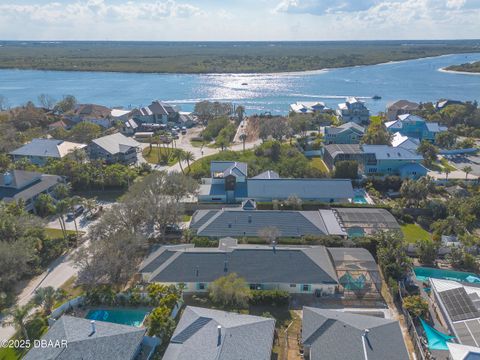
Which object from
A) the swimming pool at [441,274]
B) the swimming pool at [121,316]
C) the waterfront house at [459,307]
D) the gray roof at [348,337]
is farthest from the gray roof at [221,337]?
the swimming pool at [441,274]

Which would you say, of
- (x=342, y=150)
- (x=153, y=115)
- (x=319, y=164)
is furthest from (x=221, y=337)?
(x=153, y=115)

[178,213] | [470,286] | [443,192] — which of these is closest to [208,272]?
[178,213]

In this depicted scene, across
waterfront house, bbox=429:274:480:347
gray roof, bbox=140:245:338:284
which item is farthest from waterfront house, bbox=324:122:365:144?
waterfront house, bbox=429:274:480:347

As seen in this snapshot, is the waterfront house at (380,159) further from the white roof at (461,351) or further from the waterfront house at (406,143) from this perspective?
the white roof at (461,351)

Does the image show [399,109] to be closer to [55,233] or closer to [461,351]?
[461,351]

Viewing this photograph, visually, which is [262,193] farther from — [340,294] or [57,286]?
[57,286]

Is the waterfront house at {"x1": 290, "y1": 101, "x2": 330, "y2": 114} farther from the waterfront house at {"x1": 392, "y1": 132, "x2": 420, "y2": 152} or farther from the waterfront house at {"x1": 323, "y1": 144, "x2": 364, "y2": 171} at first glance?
the waterfront house at {"x1": 323, "y1": 144, "x2": 364, "y2": 171}

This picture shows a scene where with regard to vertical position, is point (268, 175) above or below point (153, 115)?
below
